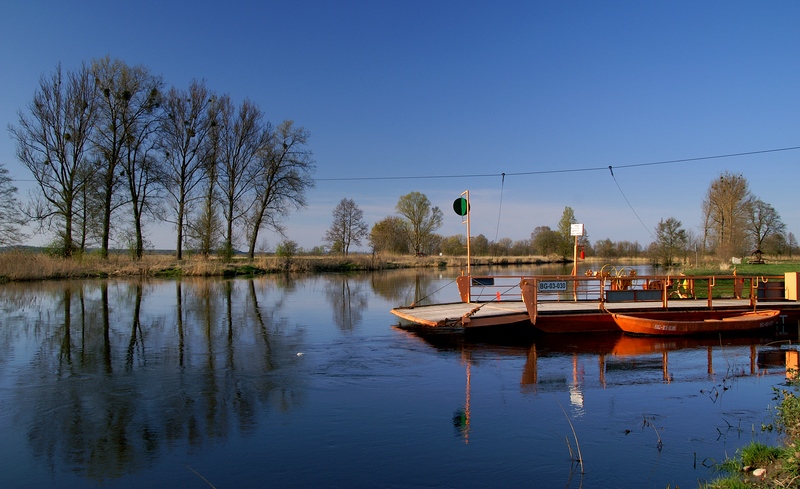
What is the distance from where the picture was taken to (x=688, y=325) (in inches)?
557

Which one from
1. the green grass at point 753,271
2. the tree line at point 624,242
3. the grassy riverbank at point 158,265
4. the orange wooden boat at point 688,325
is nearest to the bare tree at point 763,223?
the tree line at point 624,242

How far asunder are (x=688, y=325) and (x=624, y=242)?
75.5 metres

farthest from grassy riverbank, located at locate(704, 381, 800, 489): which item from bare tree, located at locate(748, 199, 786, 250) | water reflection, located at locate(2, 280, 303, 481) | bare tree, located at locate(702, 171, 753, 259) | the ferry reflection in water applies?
bare tree, located at locate(748, 199, 786, 250)

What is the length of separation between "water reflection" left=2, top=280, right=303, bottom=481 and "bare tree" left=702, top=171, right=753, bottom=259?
45.2 meters

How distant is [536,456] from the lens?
5996 millimetres

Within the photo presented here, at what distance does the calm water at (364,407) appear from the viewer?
562 centimetres

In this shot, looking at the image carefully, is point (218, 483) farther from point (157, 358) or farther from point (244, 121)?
point (244, 121)

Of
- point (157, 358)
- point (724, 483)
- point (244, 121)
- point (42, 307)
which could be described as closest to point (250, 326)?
point (157, 358)

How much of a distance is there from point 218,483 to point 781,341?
1457 centimetres

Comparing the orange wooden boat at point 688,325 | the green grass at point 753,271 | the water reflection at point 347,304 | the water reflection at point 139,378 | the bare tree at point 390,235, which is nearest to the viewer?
the water reflection at point 139,378

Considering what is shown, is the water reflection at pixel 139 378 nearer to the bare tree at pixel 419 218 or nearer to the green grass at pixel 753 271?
the green grass at pixel 753 271

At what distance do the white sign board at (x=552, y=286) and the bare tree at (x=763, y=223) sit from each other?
168 ft

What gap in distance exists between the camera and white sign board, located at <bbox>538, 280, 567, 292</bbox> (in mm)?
14391

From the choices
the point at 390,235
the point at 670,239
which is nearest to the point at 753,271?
the point at 670,239
